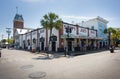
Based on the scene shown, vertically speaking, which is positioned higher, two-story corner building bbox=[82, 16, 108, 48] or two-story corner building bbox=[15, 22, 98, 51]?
two-story corner building bbox=[82, 16, 108, 48]

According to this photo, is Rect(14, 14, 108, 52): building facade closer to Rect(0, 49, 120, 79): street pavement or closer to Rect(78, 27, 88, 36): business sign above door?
Rect(78, 27, 88, 36): business sign above door

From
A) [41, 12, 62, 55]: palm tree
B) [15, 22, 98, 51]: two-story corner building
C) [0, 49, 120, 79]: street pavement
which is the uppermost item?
[41, 12, 62, 55]: palm tree

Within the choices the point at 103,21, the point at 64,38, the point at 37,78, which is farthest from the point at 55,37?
the point at 103,21

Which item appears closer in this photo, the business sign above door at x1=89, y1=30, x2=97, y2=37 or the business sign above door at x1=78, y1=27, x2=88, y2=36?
the business sign above door at x1=78, y1=27, x2=88, y2=36

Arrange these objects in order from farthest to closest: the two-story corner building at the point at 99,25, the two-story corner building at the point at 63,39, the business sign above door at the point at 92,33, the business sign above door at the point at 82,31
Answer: the two-story corner building at the point at 99,25 → the business sign above door at the point at 92,33 → the business sign above door at the point at 82,31 → the two-story corner building at the point at 63,39

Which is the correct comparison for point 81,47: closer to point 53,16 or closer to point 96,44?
point 96,44

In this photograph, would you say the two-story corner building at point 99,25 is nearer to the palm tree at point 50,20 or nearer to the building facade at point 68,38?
the building facade at point 68,38

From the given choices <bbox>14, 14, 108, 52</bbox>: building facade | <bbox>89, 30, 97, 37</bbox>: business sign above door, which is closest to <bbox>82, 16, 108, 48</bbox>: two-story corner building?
<bbox>14, 14, 108, 52</bbox>: building facade

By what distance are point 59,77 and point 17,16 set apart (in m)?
72.0

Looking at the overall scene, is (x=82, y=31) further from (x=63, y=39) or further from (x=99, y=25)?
(x=99, y=25)

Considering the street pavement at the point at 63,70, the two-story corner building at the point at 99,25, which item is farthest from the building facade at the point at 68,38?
the street pavement at the point at 63,70

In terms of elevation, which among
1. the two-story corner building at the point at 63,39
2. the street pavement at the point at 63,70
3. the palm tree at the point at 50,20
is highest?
the palm tree at the point at 50,20

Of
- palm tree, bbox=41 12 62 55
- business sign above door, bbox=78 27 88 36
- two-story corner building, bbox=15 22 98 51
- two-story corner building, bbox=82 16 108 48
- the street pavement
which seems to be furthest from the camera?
two-story corner building, bbox=82 16 108 48

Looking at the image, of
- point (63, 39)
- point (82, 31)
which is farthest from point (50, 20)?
point (82, 31)
